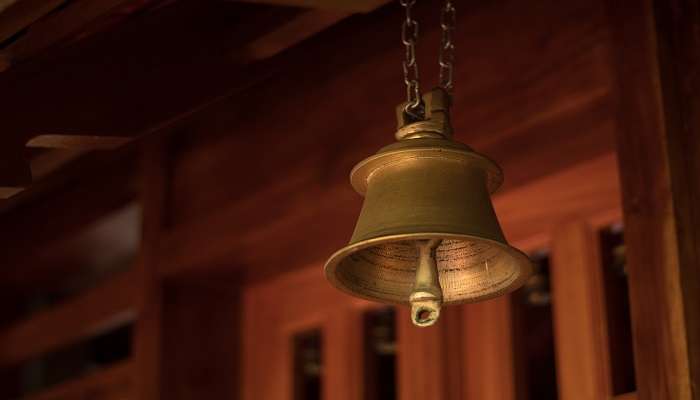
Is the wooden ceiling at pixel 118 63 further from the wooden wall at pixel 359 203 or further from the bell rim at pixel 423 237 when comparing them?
the bell rim at pixel 423 237

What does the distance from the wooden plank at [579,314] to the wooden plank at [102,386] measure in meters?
1.46

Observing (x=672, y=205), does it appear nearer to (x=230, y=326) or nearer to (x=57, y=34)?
(x=57, y=34)

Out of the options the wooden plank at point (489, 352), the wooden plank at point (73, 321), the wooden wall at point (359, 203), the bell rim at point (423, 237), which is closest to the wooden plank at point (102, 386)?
the wooden wall at point (359, 203)

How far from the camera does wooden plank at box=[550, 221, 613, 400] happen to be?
139 inches

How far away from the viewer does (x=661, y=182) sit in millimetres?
3020

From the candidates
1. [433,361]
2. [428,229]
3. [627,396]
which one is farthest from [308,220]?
[428,229]

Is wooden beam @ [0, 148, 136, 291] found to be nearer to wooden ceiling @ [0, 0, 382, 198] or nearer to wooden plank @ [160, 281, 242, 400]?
wooden plank @ [160, 281, 242, 400]

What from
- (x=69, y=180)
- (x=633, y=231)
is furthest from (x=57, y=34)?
(x=69, y=180)

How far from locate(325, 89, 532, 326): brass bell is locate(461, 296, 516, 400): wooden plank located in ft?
3.58

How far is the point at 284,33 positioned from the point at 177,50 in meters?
0.25

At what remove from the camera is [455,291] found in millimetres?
2646

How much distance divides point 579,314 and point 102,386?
1.75 meters

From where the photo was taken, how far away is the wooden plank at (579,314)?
3.52 metres

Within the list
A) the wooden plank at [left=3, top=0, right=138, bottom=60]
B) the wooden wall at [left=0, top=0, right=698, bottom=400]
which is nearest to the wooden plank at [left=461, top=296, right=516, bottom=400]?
the wooden wall at [left=0, top=0, right=698, bottom=400]
